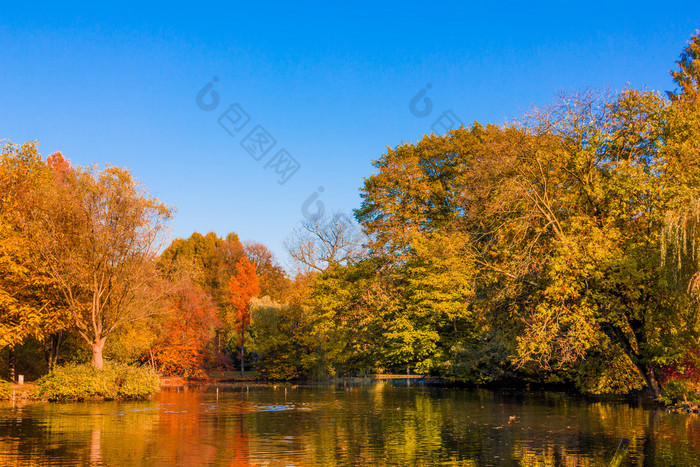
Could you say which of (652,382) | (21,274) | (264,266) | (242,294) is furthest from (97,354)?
(264,266)

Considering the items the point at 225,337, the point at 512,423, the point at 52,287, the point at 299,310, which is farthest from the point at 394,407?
the point at 225,337

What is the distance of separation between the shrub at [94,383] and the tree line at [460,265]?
219 centimetres

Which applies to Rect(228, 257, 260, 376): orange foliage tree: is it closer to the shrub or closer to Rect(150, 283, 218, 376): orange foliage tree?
Rect(150, 283, 218, 376): orange foliage tree

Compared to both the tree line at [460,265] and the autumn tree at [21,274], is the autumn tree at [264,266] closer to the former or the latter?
the tree line at [460,265]

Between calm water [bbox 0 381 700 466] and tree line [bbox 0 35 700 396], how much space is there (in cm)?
388

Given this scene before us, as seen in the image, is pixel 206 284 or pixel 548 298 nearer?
pixel 548 298

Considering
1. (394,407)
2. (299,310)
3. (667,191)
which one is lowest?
(394,407)

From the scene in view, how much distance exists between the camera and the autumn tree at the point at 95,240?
40312mm

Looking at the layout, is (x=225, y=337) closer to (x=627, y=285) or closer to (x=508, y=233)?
(x=508, y=233)

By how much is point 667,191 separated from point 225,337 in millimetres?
60680

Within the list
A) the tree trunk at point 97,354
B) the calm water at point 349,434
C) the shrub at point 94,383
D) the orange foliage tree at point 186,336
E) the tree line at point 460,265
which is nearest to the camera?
the calm water at point 349,434

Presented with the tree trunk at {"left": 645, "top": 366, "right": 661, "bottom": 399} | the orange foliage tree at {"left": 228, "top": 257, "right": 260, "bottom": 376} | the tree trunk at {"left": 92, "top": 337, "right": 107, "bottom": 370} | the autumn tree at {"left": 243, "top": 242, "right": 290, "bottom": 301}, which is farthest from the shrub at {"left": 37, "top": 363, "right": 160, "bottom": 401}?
the autumn tree at {"left": 243, "top": 242, "right": 290, "bottom": 301}

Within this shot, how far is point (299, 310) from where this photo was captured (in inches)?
2501

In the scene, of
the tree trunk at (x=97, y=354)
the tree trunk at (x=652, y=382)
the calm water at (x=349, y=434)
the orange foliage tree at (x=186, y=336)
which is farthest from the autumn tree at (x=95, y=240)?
the tree trunk at (x=652, y=382)
